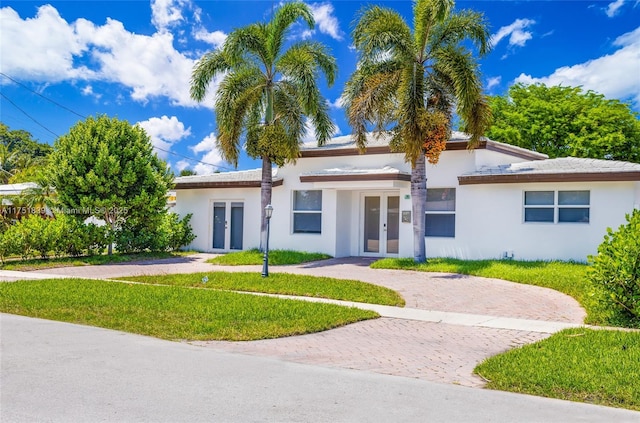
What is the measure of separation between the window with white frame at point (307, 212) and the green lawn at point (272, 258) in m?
1.14

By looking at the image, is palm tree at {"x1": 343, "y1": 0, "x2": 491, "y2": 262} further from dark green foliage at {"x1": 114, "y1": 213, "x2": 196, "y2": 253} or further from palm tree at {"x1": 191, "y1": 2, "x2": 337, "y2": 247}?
dark green foliage at {"x1": 114, "y1": 213, "x2": 196, "y2": 253}

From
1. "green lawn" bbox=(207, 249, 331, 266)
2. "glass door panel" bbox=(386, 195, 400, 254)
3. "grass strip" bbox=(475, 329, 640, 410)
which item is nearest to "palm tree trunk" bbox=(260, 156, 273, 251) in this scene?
"green lawn" bbox=(207, 249, 331, 266)

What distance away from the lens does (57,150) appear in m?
20.6

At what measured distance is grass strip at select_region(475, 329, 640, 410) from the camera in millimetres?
5988

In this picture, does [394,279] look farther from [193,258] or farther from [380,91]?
[193,258]

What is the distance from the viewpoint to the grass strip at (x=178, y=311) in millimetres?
9062

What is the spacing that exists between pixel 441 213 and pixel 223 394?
14.6 meters

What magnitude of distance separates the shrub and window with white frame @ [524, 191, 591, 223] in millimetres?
7349

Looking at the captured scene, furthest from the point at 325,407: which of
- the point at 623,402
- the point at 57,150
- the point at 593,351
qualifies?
the point at 57,150

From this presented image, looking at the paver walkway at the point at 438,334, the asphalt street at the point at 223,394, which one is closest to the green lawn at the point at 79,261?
the paver walkway at the point at 438,334

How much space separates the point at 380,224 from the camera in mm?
20859

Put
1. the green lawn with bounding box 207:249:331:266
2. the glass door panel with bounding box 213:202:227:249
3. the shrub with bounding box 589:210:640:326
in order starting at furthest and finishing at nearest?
the glass door panel with bounding box 213:202:227:249, the green lawn with bounding box 207:249:331:266, the shrub with bounding box 589:210:640:326

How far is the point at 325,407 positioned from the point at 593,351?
4.26 metres

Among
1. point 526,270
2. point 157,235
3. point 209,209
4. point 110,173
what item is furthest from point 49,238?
point 526,270
